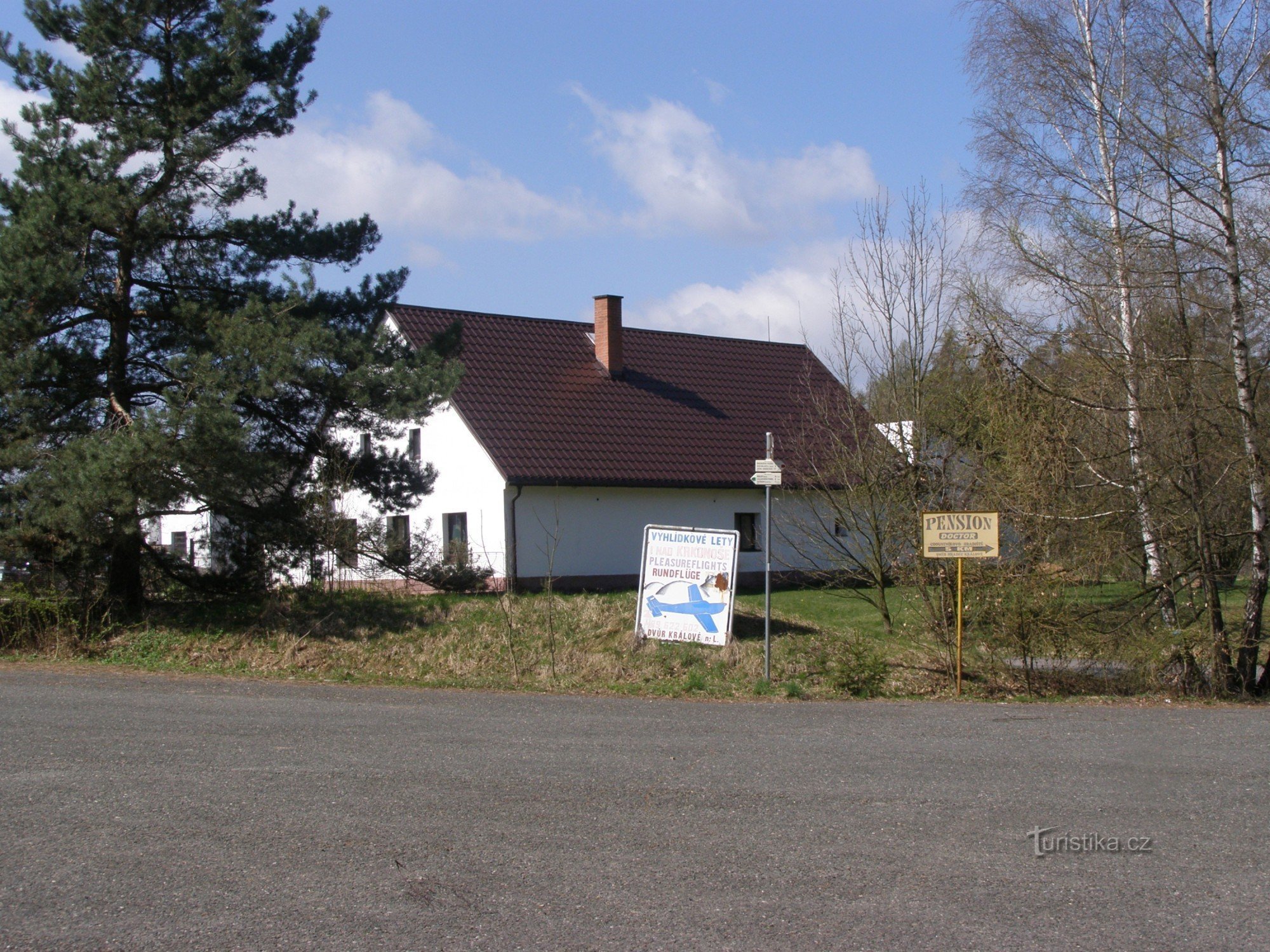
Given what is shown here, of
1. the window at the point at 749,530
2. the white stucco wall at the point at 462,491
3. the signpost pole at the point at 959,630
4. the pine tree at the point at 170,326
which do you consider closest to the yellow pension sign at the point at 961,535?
the signpost pole at the point at 959,630

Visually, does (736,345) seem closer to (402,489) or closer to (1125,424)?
(402,489)

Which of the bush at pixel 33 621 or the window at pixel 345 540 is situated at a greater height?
the window at pixel 345 540

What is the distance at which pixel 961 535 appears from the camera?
45.2ft

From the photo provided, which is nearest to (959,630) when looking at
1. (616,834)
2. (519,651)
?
(519,651)

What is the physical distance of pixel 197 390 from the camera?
16609mm

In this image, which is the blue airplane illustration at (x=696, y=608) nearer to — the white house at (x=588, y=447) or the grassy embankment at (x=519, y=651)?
the grassy embankment at (x=519, y=651)

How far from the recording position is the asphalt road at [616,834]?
16.2 feet

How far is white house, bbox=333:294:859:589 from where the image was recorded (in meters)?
26.1

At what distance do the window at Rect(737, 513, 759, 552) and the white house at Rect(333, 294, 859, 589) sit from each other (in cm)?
3

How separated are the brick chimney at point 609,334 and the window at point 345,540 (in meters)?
12.5

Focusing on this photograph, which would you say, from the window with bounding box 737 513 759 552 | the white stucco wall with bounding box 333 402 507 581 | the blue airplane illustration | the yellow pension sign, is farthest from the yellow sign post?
the window with bounding box 737 513 759 552

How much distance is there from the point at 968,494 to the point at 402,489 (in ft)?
32.2

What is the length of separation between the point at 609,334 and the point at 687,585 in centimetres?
1481

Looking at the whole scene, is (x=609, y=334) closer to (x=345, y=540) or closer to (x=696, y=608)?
(x=345, y=540)
